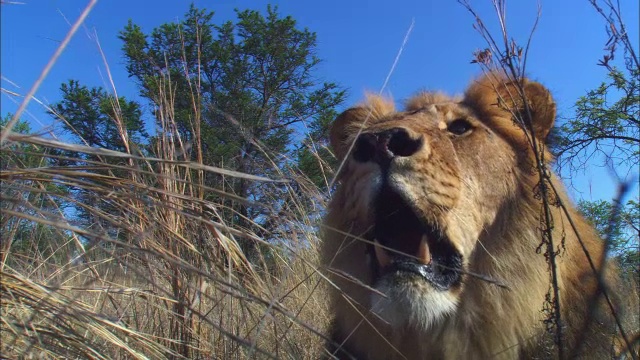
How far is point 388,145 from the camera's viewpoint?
243 centimetres

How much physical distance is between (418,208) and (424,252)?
19 centimetres

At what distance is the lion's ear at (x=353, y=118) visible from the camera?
11.6 ft

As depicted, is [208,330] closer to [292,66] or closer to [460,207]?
[460,207]

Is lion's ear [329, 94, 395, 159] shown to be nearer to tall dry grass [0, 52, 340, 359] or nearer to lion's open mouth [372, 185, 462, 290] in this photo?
tall dry grass [0, 52, 340, 359]

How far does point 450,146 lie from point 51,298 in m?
1.78

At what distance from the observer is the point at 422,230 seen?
8.27 ft

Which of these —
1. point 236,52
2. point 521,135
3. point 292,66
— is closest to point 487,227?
point 521,135

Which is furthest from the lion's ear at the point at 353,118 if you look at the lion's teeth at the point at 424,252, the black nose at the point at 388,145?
the lion's teeth at the point at 424,252

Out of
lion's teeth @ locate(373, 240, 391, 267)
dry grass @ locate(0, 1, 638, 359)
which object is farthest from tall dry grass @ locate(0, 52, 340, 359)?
lion's teeth @ locate(373, 240, 391, 267)

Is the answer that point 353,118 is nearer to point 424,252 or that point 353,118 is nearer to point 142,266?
point 424,252

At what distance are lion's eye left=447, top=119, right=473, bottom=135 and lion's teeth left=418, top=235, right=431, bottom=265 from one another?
703 millimetres

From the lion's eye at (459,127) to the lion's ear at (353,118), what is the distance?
60 cm

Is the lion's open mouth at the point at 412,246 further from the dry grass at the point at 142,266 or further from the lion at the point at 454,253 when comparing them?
the dry grass at the point at 142,266

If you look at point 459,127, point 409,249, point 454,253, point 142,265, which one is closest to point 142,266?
point 142,265
